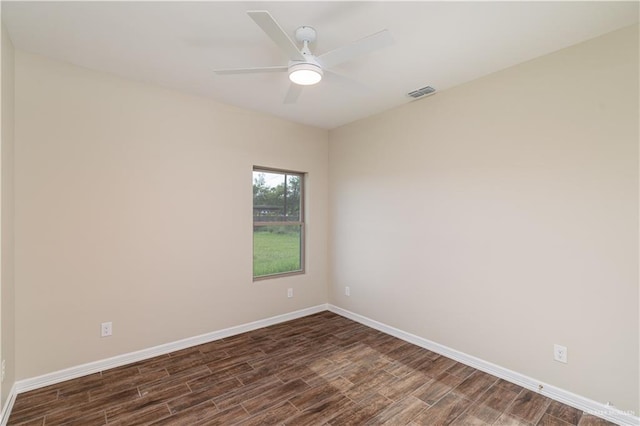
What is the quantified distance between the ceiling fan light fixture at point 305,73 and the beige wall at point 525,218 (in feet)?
5.29

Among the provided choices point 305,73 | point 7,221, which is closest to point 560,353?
point 305,73

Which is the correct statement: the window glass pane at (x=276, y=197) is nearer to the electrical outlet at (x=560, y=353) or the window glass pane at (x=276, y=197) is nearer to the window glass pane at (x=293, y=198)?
the window glass pane at (x=293, y=198)

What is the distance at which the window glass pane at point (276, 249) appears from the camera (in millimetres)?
3832

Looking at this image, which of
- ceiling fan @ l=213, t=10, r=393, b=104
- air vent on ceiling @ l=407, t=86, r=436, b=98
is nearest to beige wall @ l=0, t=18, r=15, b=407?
ceiling fan @ l=213, t=10, r=393, b=104

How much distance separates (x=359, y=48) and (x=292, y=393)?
99.4 inches

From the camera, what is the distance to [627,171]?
6.57 ft

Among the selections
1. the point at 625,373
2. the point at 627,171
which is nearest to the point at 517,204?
the point at 627,171

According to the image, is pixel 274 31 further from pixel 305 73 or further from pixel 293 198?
pixel 293 198

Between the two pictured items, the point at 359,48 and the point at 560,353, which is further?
the point at 560,353

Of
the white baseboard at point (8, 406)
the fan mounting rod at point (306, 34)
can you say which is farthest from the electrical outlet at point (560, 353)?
the white baseboard at point (8, 406)

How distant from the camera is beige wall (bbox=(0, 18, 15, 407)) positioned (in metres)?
1.98

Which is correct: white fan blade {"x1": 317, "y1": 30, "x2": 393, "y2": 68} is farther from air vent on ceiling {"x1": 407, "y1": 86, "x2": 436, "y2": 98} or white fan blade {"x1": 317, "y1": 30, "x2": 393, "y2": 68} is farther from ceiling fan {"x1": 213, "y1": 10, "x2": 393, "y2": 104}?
air vent on ceiling {"x1": 407, "y1": 86, "x2": 436, "y2": 98}

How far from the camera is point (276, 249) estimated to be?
4.03 metres

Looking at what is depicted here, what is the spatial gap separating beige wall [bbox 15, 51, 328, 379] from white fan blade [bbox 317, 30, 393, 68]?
6.10ft
